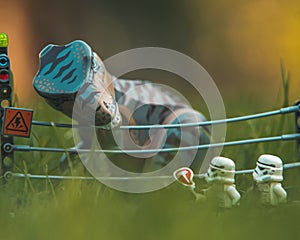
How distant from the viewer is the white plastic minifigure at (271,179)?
1.03 m

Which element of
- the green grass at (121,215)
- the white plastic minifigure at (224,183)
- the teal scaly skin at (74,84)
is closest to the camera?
the green grass at (121,215)

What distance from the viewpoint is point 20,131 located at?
119 centimetres

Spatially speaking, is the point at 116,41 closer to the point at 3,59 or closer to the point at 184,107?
the point at 184,107

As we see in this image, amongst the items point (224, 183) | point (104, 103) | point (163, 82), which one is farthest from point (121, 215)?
point (163, 82)

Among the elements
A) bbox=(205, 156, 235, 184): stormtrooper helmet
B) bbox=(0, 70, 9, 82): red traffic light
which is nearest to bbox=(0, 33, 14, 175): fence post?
bbox=(0, 70, 9, 82): red traffic light

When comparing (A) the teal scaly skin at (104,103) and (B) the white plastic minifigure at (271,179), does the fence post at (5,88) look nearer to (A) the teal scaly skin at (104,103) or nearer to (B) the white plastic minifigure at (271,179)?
(A) the teal scaly skin at (104,103)

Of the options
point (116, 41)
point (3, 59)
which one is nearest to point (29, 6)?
point (116, 41)

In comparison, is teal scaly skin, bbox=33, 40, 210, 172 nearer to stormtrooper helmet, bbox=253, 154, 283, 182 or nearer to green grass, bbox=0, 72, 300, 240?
green grass, bbox=0, 72, 300, 240

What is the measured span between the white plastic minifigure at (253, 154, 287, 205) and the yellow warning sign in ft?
1.25

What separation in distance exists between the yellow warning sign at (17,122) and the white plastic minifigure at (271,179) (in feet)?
1.25

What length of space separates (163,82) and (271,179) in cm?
259

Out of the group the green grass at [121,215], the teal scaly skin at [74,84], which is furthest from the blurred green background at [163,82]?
the teal scaly skin at [74,84]

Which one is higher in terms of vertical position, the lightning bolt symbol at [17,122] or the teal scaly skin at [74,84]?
the teal scaly skin at [74,84]

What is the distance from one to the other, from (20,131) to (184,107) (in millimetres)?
467
